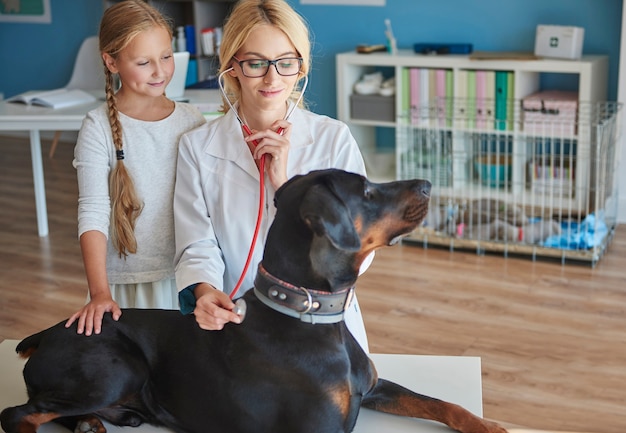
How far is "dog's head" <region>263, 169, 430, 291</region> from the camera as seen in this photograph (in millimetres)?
1292

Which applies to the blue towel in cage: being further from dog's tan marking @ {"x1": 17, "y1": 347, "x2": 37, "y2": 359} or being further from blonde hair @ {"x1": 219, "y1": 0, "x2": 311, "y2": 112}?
dog's tan marking @ {"x1": 17, "y1": 347, "x2": 37, "y2": 359}

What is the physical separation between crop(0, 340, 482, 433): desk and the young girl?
0.25m

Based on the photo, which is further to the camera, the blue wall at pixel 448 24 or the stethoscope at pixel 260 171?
the blue wall at pixel 448 24

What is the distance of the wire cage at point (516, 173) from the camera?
420cm

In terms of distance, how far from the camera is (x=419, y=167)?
480 centimetres

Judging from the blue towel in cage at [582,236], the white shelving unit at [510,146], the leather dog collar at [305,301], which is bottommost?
the blue towel in cage at [582,236]

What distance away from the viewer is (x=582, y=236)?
161 inches

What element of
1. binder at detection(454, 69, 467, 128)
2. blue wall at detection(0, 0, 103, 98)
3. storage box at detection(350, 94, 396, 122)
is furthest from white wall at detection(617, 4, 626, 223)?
blue wall at detection(0, 0, 103, 98)

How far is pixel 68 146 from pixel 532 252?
384 cm

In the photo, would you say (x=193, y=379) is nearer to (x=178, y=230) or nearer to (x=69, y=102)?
(x=178, y=230)

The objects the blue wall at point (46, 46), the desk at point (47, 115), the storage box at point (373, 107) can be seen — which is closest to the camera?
the desk at point (47, 115)

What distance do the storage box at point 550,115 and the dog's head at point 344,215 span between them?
10.6 feet

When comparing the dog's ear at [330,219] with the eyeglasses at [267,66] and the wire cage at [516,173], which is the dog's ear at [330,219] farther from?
the wire cage at [516,173]

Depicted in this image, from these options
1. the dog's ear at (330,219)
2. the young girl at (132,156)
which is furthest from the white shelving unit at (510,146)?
the dog's ear at (330,219)
